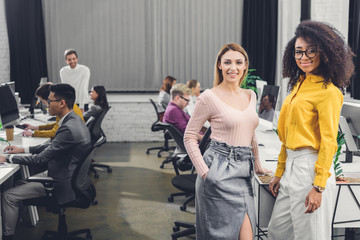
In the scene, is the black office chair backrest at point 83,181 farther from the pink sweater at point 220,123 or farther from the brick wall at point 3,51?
the brick wall at point 3,51

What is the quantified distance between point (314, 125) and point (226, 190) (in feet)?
1.59

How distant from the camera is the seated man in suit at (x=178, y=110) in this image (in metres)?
4.09

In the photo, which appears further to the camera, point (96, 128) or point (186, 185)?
point (96, 128)

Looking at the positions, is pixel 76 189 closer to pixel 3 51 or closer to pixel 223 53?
pixel 223 53

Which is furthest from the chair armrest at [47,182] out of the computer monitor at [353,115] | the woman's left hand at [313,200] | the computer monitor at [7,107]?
the computer monitor at [353,115]

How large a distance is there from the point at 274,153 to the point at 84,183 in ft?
4.60

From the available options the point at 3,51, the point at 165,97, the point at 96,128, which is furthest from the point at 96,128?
the point at 3,51

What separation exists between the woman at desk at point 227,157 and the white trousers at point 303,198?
174 millimetres

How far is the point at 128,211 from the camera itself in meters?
3.96

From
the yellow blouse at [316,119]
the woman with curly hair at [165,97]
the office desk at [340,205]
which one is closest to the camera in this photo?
the yellow blouse at [316,119]

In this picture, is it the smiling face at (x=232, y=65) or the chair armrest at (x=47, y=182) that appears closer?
the smiling face at (x=232, y=65)

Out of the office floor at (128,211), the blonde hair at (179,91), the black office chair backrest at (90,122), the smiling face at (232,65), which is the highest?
the smiling face at (232,65)

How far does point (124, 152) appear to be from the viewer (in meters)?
6.64

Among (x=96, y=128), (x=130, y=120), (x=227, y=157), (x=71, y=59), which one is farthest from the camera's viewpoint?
(x=130, y=120)
